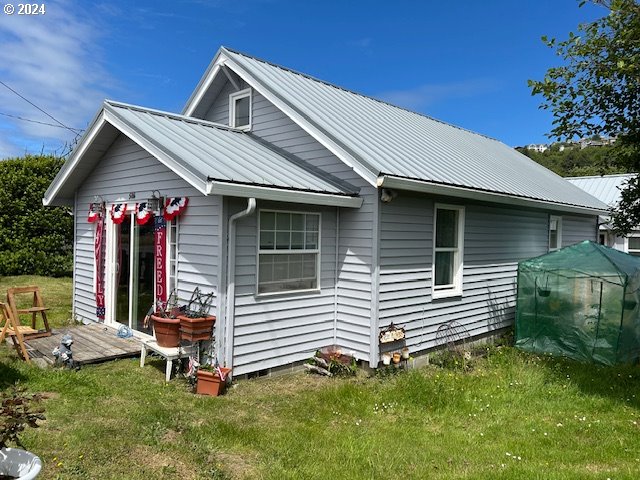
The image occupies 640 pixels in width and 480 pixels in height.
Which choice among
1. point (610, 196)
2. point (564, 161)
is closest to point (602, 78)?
point (610, 196)

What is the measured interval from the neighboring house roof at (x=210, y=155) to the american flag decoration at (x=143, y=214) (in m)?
1.25

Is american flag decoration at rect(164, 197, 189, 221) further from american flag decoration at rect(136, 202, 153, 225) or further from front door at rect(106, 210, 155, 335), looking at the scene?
front door at rect(106, 210, 155, 335)

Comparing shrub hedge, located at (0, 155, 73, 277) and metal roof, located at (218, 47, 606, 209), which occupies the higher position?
metal roof, located at (218, 47, 606, 209)

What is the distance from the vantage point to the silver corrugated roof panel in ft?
21.6

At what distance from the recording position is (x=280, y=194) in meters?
6.68

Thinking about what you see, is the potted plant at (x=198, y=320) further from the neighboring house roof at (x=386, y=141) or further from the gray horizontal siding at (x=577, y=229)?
the gray horizontal siding at (x=577, y=229)

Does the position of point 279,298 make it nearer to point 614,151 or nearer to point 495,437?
point 495,437

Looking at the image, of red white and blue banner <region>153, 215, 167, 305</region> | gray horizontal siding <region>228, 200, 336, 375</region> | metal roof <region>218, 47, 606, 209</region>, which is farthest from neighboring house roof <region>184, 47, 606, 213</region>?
red white and blue banner <region>153, 215, 167, 305</region>

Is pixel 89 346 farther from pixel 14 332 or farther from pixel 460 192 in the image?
pixel 460 192

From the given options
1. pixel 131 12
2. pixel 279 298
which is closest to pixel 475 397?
pixel 279 298

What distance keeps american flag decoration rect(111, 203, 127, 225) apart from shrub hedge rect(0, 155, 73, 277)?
813 centimetres

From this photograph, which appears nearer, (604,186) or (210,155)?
(210,155)

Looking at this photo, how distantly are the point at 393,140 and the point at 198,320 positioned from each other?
17.2 ft

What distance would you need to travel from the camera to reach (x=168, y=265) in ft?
25.6
